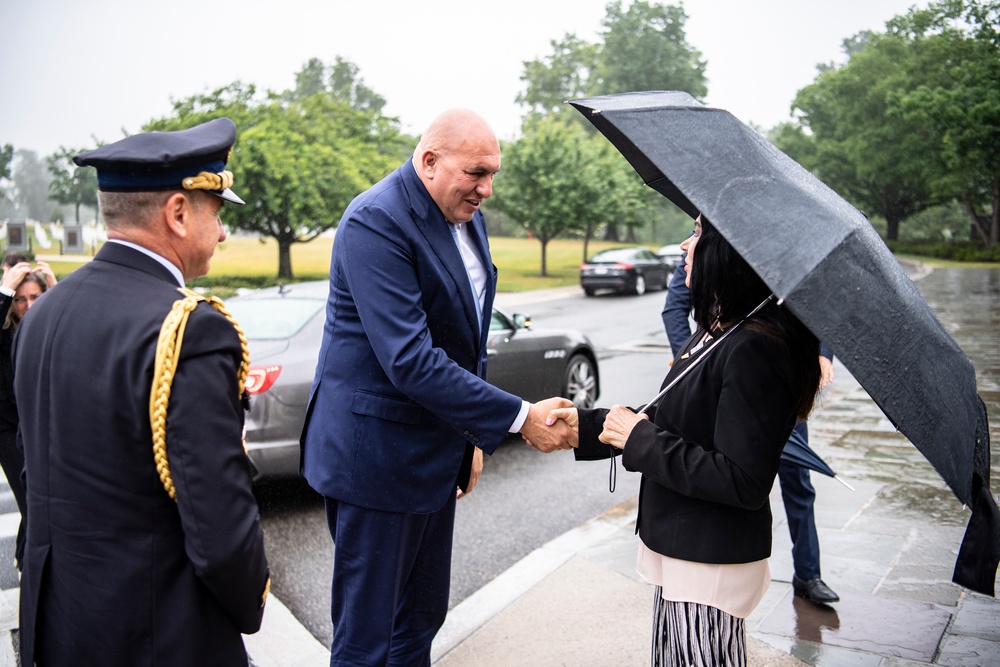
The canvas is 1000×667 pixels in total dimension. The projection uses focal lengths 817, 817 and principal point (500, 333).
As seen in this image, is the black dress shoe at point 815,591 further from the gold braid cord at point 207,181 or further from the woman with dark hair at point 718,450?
the gold braid cord at point 207,181

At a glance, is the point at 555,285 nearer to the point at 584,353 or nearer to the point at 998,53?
the point at 998,53

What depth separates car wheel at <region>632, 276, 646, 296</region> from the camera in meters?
27.2

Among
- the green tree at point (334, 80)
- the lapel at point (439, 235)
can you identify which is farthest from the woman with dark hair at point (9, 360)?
the green tree at point (334, 80)

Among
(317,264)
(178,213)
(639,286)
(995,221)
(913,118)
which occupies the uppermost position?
(913,118)

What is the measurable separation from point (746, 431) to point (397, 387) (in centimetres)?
105

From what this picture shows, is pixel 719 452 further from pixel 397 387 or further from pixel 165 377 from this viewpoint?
pixel 165 377

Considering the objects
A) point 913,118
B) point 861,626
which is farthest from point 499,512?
point 913,118

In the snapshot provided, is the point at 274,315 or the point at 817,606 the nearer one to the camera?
the point at 817,606

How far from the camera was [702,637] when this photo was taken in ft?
7.63

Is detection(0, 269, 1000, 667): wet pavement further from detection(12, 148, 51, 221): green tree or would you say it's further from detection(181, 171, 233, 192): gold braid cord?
detection(12, 148, 51, 221): green tree

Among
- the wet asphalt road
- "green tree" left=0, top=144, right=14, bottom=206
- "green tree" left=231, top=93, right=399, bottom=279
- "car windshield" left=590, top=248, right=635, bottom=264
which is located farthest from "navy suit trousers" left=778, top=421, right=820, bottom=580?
"green tree" left=231, top=93, right=399, bottom=279

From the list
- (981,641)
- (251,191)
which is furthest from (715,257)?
(251,191)

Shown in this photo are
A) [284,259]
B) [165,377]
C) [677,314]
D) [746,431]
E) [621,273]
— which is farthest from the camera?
[284,259]

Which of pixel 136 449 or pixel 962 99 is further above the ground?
pixel 962 99
